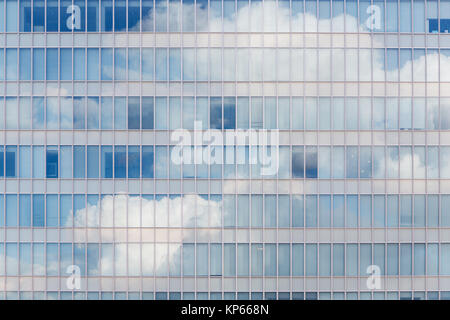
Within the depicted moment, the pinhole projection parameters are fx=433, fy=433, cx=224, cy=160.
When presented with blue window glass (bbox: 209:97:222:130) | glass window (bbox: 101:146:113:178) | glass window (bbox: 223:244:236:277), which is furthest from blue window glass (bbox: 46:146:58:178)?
glass window (bbox: 223:244:236:277)

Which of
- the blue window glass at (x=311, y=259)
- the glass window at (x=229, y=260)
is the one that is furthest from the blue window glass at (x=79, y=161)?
the blue window glass at (x=311, y=259)

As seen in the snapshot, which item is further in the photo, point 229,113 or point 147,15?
point 147,15

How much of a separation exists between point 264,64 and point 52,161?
13455 millimetres

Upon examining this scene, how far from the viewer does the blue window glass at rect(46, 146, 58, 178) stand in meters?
25.0

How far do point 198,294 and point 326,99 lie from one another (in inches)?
529

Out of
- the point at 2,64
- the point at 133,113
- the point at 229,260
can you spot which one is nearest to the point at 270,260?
the point at 229,260

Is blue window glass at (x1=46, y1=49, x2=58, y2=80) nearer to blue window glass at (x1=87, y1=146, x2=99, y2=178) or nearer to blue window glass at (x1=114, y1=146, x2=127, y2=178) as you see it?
blue window glass at (x1=87, y1=146, x2=99, y2=178)

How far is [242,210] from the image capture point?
81.4 feet

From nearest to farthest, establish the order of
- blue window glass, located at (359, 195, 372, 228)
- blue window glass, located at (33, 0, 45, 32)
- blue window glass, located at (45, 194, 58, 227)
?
blue window glass, located at (359, 195, 372, 228) < blue window glass, located at (45, 194, 58, 227) < blue window glass, located at (33, 0, 45, 32)

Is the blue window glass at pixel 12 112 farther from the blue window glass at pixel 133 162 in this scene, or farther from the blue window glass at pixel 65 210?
the blue window glass at pixel 133 162

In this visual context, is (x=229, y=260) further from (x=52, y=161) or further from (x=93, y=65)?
(x=93, y=65)

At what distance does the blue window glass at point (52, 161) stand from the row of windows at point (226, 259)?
411 centimetres

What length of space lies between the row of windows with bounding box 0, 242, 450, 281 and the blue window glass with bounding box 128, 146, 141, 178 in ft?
13.6

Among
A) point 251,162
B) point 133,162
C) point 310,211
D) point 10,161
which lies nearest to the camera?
point 251,162
